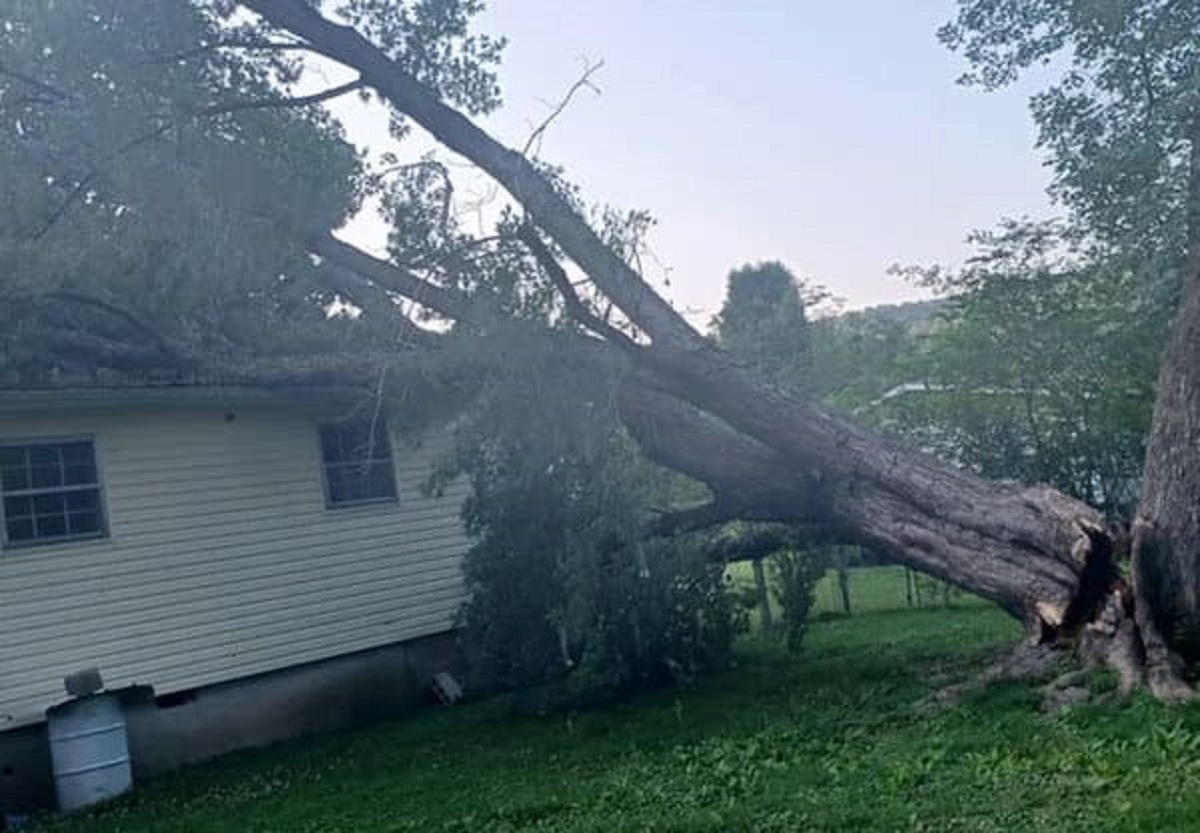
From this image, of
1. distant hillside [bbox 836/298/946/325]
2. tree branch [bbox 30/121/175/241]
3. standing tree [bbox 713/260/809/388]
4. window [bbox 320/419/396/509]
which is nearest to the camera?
tree branch [bbox 30/121/175/241]

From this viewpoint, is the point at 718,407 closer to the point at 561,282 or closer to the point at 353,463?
the point at 561,282

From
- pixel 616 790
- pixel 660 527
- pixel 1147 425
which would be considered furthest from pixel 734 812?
pixel 1147 425

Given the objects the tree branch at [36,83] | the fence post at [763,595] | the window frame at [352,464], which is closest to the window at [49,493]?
the window frame at [352,464]

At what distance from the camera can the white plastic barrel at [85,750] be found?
8.44 metres

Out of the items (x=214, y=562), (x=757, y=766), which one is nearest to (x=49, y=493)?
(x=214, y=562)

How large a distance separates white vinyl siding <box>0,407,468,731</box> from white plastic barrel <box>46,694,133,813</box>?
0.37 metres

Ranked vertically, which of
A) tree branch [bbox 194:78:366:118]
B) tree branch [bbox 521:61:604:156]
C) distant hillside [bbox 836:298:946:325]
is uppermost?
tree branch [bbox 194:78:366:118]

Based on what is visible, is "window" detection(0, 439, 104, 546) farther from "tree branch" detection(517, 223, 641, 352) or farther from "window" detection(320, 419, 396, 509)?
"tree branch" detection(517, 223, 641, 352)

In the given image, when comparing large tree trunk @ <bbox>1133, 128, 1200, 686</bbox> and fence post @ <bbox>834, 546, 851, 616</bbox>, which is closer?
large tree trunk @ <bbox>1133, 128, 1200, 686</bbox>

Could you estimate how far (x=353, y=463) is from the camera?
11.1 metres

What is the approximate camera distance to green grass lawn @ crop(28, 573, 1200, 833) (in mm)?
5012

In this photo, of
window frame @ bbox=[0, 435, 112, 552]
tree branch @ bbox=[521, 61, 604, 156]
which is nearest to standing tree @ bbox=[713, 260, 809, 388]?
tree branch @ bbox=[521, 61, 604, 156]

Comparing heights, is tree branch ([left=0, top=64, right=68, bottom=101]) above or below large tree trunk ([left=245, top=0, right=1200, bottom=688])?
above

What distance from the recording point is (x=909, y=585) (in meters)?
13.8
